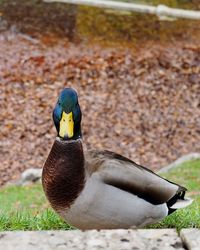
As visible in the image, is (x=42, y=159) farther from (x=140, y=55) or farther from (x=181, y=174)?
(x=140, y=55)

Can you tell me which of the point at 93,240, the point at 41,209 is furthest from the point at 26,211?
the point at 93,240

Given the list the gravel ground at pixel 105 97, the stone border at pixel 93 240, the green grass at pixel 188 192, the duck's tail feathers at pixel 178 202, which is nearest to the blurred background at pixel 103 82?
the gravel ground at pixel 105 97

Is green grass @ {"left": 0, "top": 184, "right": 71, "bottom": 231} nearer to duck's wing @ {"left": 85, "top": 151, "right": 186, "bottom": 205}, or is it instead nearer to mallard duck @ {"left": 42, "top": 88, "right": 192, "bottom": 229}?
mallard duck @ {"left": 42, "top": 88, "right": 192, "bottom": 229}

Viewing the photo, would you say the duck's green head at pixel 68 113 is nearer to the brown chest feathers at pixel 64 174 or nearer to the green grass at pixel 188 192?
the brown chest feathers at pixel 64 174

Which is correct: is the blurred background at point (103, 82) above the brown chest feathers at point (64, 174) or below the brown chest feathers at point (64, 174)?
below

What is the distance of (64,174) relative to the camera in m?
4.29

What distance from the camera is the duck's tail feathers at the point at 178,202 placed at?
460 cm

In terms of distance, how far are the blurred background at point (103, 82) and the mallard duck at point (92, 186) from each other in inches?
277

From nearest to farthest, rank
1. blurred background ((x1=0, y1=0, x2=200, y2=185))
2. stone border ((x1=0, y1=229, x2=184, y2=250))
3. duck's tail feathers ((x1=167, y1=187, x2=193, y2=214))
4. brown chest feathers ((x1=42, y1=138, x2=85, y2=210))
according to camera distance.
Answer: stone border ((x1=0, y1=229, x2=184, y2=250)), brown chest feathers ((x1=42, y1=138, x2=85, y2=210)), duck's tail feathers ((x1=167, y1=187, x2=193, y2=214)), blurred background ((x1=0, y1=0, x2=200, y2=185))

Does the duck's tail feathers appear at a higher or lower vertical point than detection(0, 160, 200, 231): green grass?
higher

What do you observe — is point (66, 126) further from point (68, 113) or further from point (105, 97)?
point (105, 97)

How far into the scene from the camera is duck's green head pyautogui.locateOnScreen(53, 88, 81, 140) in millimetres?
4402

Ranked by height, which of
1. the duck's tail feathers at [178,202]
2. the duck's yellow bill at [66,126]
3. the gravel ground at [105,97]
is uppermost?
the duck's yellow bill at [66,126]

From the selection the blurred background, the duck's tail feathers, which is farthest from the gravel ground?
the duck's tail feathers
